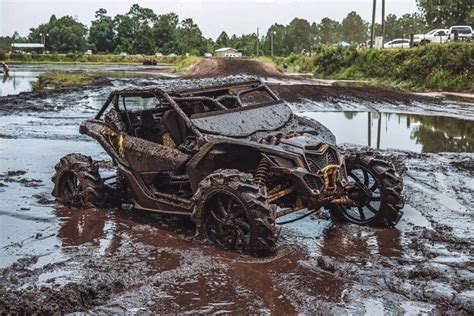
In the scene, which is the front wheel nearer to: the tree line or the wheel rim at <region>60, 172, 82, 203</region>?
the wheel rim at <region>60, 172, 82, 203</region>

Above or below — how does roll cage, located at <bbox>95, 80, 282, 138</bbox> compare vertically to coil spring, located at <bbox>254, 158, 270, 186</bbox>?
above

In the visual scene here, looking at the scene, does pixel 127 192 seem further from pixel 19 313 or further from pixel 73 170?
pixel 19 313

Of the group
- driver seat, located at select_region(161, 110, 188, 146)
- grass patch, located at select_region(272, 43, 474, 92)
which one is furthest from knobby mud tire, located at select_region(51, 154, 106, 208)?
grass patch, located at select_region(272, 43, 474, 92)

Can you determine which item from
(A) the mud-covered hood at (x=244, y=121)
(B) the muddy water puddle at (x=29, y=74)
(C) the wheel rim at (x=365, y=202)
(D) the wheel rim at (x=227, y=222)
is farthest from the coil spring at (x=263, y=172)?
(B) the muddy water puddle at (x=29, y=74)

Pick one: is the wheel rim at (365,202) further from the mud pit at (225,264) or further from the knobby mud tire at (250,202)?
the knobby mud tire at (250,202)

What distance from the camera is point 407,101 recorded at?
2745 cm

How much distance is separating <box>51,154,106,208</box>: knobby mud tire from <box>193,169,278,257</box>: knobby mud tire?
7.91 feet

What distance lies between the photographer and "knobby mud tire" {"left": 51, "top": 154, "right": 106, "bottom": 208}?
867 centimetres

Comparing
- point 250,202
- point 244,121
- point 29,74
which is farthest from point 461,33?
point 250,202

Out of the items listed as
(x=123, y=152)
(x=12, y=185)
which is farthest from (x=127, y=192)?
(x=12, y=185)

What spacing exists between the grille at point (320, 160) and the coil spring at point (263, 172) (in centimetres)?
47

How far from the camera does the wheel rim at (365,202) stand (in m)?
7.95

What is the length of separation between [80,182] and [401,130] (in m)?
12.1

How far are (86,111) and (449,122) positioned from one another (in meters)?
13.1
